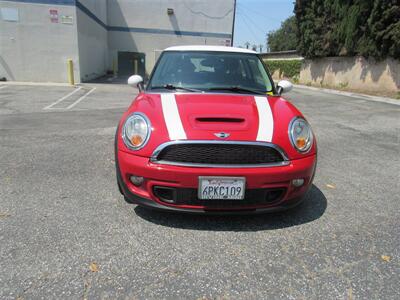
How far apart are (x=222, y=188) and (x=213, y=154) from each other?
26 cm

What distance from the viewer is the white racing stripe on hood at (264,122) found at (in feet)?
8.37

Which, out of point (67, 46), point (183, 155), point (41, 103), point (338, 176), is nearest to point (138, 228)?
point (183, 155)

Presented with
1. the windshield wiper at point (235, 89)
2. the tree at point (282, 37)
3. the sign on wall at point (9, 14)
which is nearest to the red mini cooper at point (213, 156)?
the windshield wiper at point (235, 89)

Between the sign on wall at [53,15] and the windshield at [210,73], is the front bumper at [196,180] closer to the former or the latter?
the windshield at [210,73]

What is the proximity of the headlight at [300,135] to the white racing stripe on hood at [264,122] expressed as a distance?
180mm

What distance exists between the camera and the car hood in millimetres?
2502

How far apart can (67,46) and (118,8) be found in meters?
9.59

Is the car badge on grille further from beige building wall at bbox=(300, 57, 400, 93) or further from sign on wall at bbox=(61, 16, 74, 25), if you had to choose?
beige building wall at bbox=(300, 57, 400, 93)

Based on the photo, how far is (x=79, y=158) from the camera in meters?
4.38

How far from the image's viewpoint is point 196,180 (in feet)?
7.88

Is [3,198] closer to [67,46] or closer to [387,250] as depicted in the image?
[387,250]

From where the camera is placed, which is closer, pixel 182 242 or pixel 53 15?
pixel 182 242

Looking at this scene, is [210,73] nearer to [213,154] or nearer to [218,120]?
[218,120]

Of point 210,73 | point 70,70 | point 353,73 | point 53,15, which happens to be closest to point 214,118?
point 210,73
